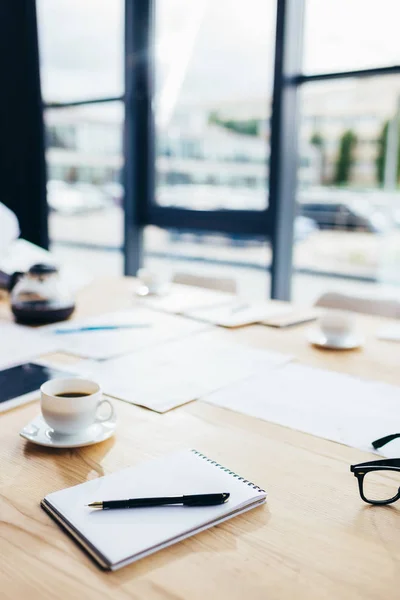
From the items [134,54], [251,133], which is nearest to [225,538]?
[251,133]

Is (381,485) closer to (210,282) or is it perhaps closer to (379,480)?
(379,480)

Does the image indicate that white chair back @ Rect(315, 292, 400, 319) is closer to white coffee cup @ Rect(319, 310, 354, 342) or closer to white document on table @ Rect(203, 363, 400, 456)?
white coffee cup @ Rect(319, 310, 354, 342)

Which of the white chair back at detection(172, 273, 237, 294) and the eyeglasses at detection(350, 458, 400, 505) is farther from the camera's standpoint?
the white chair back at detection(172, 273, 237, 294)

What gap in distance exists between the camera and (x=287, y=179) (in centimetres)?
287

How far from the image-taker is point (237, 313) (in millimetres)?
1849

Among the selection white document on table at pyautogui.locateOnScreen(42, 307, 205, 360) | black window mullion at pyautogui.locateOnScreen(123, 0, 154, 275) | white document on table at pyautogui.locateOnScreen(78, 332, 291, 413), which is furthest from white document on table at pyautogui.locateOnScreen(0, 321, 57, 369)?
black window mullion at pyautogui.locateOnScreen(123, 0, 154, 275)

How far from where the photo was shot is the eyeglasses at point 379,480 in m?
0.78

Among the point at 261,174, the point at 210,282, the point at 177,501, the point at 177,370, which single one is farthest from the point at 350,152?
the point at 177,501

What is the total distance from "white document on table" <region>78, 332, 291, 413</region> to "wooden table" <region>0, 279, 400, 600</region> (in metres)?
0.06

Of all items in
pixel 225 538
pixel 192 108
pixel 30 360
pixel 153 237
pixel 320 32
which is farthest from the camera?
pixel 153 237

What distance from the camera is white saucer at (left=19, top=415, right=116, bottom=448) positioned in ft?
2.98

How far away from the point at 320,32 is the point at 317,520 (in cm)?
255

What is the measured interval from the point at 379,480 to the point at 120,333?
3.02 ft

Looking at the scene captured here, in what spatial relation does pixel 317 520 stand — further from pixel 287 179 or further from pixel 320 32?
pixel 320 32
